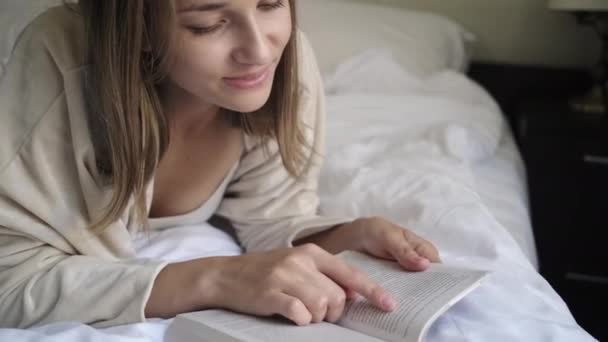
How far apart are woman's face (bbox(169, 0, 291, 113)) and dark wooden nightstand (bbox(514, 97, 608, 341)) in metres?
0.91

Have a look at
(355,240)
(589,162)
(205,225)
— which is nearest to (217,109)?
(205,225)

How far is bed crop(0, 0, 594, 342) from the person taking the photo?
2.10 ft

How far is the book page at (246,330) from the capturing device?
558mm

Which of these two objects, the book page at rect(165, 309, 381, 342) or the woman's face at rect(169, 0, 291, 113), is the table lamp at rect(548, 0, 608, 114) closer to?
the woman's face at rect(169, 0, 291, 113)

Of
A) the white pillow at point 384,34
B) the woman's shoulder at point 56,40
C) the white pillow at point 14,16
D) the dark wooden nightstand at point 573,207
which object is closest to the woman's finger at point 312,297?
the woman's shoulder at point 56,40

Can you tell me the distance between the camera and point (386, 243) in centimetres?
73

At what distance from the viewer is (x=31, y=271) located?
0.67m

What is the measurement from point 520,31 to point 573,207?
74cm

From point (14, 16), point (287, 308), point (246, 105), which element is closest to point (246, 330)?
point (287, 308)

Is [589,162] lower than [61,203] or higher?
Answer: lower

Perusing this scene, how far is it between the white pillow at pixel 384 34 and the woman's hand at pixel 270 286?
1047mm

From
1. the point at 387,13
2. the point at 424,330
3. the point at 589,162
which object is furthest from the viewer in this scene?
the point at 387,13

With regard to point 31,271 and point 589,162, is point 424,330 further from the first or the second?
point 589,162

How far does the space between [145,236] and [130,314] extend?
229mm
